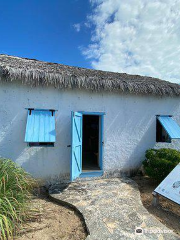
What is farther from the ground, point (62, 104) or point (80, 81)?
point (80, 81)

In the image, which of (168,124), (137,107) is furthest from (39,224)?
(168,124)

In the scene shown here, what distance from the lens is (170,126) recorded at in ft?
Result: 21.6

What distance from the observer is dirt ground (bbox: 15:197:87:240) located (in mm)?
3033

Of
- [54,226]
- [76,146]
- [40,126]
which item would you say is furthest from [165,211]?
[40,126]

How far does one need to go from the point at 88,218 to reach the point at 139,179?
11.2 ft

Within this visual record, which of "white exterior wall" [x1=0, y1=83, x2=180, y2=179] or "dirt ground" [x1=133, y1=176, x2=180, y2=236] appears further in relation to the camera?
"white exterior wall" [x1=0, y1=83, x2=180, y2=179]

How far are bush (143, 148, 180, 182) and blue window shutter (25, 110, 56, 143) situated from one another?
3555 mm

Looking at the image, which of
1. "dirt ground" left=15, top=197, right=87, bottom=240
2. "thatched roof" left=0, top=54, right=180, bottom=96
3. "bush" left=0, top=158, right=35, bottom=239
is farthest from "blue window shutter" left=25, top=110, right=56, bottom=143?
"dirt ground" left=15, top=197, right=87, bottom=240

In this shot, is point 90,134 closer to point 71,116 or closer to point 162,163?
point 71,116

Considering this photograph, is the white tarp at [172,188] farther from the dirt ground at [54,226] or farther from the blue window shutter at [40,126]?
the blue window shutter at [40,126]

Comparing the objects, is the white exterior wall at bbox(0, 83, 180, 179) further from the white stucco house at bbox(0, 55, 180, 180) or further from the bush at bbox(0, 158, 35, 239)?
the bush at bbox(0, 158, 35, 239)

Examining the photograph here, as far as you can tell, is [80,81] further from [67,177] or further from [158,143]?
[158,143]

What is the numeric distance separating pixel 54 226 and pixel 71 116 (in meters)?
3.01

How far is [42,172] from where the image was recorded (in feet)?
17.6
